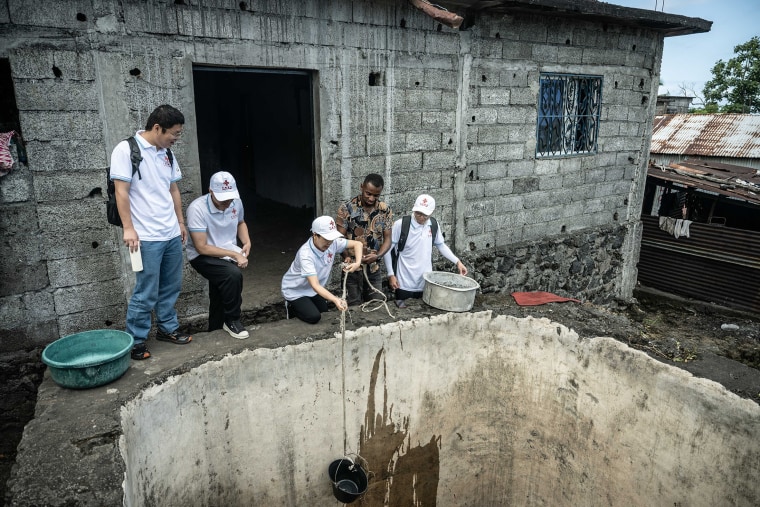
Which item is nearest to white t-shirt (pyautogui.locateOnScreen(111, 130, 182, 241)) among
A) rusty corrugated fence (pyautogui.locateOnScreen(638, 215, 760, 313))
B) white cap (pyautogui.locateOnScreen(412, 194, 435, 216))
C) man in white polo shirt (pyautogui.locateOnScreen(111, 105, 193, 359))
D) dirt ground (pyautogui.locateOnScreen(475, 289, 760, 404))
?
man in white polo shirt (pyautogui.locateOnScreen(111, 105, 193, 359))

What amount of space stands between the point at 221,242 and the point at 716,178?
10473mm

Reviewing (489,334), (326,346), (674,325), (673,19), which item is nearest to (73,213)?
(326,346)

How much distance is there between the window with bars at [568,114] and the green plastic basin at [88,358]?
19.6 ft

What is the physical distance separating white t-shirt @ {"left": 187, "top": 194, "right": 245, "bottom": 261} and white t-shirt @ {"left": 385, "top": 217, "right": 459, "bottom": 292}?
5.34 feet

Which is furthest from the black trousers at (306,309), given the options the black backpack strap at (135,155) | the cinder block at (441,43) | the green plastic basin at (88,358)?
the cinder block at (441,43)

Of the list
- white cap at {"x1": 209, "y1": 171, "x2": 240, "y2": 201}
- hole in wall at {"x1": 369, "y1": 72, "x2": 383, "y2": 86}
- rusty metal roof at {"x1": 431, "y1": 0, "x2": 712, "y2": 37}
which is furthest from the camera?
rusty metal roof at {"x1": 431, "y1": 0, "x2": 712, "y2": 37}

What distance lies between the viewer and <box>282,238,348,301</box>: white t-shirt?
183 inches

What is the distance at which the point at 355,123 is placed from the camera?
5.75 meters

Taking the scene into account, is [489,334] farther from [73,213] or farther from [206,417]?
[73,213]

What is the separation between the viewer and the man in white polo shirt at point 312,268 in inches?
178

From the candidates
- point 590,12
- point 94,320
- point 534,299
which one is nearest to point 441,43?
point 590,12

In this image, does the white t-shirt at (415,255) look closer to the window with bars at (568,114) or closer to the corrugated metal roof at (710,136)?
the window with bars at (568,114)

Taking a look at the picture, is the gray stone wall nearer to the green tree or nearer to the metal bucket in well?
the metal bucket in well

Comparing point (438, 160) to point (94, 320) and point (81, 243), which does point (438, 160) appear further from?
point (94, 320)
